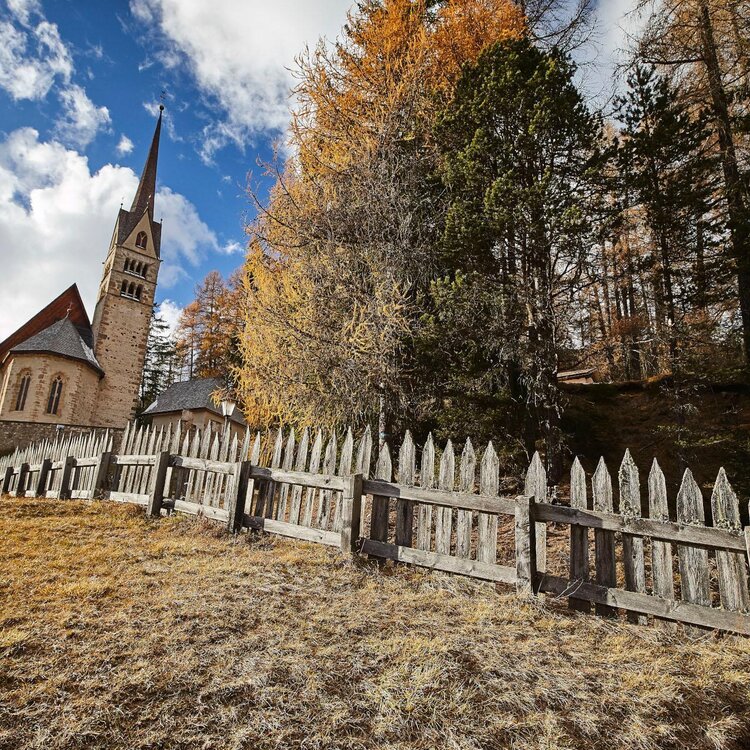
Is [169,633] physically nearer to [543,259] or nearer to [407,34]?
[543,259]

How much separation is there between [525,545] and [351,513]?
189 centimetres

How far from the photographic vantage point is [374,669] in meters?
2.55

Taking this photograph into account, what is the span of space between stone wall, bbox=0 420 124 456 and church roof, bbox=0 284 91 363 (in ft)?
21.7

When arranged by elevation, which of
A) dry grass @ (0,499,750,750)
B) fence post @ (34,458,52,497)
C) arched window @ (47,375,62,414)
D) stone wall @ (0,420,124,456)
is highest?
arched window @ (47,375,62,414)

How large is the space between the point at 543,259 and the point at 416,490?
523cm

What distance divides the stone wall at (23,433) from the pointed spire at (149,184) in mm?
22006

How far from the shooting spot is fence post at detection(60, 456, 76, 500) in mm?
9414

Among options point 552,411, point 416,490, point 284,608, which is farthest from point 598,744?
point 552,411

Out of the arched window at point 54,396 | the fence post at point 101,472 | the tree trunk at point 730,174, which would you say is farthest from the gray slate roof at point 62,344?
the tree trunk at point 730,174

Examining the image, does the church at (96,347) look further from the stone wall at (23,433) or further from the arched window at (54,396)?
the stone wall at (23,433)

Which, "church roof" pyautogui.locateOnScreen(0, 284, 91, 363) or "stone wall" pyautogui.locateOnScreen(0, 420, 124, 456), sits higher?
"church roof" pyautogui.locateOnScreen(0, 284, 91, 363)

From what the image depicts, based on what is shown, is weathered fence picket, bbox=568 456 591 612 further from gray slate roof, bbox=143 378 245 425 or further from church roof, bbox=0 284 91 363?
church roof, bbox=0 284 91 363

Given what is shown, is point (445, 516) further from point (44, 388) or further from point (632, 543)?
point (44, 388)

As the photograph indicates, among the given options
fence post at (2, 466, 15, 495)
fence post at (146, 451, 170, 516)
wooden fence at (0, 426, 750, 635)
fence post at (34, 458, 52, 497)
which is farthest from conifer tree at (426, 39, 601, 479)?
fence post at (2, 466, 15, 495)
